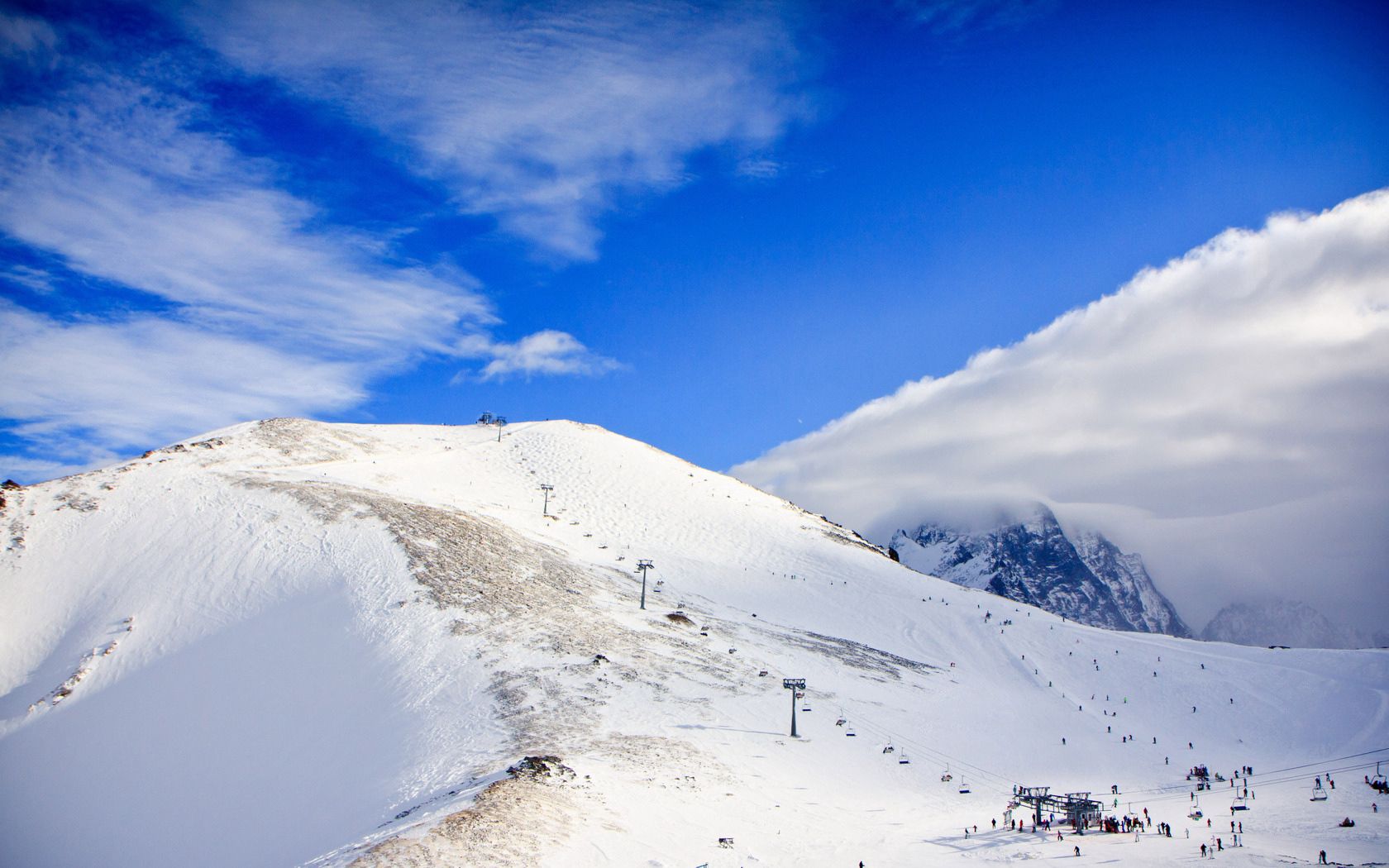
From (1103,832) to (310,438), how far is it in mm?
90828

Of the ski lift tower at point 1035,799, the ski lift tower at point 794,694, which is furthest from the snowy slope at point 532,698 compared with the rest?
the ski lift tower at point 1035,799

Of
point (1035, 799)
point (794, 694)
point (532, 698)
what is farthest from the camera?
point (794, 694)

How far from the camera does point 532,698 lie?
41156mm

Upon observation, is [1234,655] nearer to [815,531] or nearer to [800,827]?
[815,531]

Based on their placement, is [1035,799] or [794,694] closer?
[1035,799]

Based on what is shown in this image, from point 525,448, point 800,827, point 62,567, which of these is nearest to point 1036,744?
point 800,827

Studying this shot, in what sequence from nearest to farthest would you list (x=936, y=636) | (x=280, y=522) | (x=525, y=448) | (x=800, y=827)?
(x=800, y=827), (x=280, y=522), (x=936, y=636), (x=525, y=448)

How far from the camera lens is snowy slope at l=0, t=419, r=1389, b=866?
102ft

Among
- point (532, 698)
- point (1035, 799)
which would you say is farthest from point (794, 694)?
point (532, 698)

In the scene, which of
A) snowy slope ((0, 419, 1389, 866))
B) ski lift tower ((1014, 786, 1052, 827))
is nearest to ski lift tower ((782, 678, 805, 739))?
snowy slope ((0, 419, 1389, 866))

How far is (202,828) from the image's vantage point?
32.7m

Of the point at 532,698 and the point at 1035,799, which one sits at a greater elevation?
the point at 532,698

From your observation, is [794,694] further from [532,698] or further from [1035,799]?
[532,698]

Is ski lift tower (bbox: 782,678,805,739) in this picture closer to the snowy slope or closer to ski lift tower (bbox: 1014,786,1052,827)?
the snowy slope
